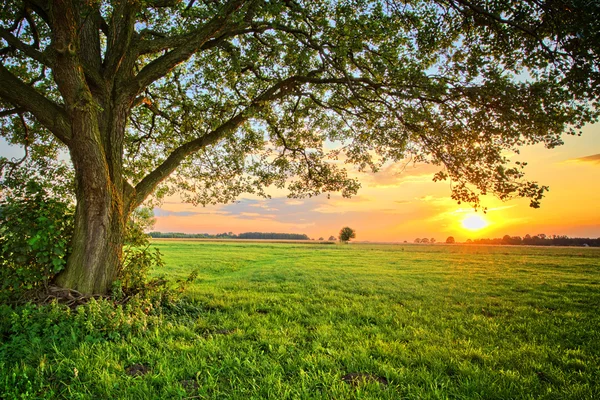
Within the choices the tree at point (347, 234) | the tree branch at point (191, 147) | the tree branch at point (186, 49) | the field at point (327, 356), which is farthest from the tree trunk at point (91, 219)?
the tree at point (347, 234)

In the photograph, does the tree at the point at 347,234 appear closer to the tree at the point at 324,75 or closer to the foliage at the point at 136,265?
the tree at the point at 324,75

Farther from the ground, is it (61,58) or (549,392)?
(61,58)

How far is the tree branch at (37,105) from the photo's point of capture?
7.30m

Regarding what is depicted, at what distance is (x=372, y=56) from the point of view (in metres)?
8.98

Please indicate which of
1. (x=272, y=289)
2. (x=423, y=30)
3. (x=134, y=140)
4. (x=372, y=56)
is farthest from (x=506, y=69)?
(x=134, y=140)

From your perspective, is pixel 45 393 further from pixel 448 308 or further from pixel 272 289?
pixel 448 308

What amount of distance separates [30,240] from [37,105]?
348cm

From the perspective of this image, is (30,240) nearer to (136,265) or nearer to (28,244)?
(28,244)

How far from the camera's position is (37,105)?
7.45m

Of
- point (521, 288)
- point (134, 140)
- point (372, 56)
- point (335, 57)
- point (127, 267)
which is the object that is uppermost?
point (372, 56)

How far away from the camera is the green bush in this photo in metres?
6.64

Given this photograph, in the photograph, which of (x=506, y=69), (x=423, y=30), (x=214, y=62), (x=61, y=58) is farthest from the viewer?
(x=214, y=62)

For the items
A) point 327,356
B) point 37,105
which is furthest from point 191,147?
point 327,356

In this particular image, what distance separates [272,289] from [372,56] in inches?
385
